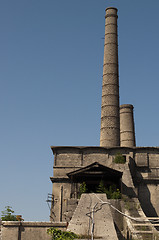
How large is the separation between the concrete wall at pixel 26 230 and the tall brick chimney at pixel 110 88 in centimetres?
1635

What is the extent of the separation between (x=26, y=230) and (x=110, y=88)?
2216 centimetres

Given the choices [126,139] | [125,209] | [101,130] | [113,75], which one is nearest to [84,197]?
[125,209]

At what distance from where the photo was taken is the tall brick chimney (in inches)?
1561

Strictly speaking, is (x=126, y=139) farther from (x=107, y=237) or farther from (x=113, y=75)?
(x=107, y=237)

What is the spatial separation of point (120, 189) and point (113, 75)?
1726cm

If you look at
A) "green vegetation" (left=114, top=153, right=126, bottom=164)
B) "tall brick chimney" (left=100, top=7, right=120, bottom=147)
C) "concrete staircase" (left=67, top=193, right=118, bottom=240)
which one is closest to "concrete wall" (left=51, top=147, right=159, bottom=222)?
"green vegetation" (left=114, top=153, right=126, bottom=164)

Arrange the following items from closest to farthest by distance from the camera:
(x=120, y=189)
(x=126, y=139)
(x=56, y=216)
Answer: (x=120, y=189)
(x=56, y=216)
(x=126, y=139)

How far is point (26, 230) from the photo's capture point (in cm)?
2434

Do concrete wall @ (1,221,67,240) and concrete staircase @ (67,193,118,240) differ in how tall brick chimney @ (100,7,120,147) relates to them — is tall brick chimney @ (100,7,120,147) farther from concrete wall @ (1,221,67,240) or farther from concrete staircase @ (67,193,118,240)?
concrete staircase @ (67,193,118,240)

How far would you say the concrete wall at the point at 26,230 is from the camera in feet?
78.8

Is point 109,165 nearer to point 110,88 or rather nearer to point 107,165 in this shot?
point 107,165

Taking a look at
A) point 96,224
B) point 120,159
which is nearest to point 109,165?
point 120,159

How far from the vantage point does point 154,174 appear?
36031mm

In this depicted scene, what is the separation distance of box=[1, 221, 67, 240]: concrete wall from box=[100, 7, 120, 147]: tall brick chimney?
1635cm
